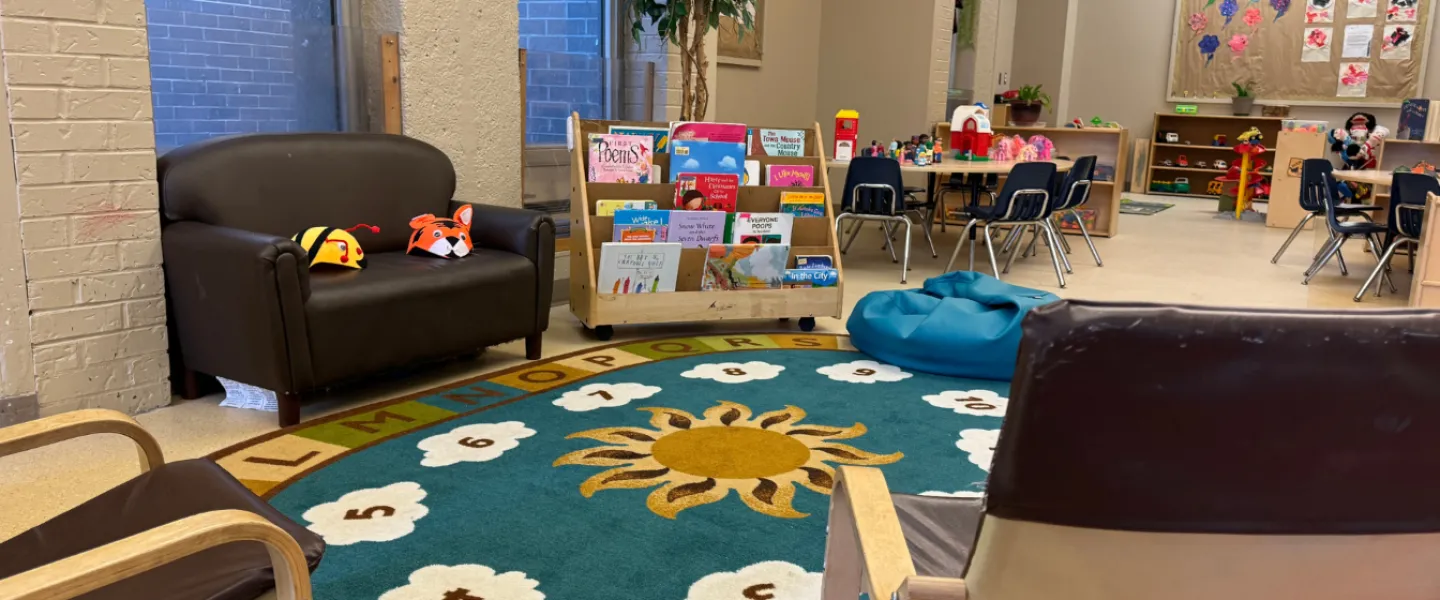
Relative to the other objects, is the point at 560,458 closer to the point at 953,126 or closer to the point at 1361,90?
the point at 953,126

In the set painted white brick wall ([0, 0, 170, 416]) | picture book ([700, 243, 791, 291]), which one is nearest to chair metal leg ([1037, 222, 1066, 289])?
picture book ([700, 243, 791, 291])

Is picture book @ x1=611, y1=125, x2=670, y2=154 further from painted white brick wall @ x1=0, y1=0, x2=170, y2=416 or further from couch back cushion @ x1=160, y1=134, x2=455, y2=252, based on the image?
painted white brick wall @ x1=0, y1=0, x2=170, y2=416

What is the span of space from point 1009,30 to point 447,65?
8743mm

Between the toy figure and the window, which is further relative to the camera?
the toy figure

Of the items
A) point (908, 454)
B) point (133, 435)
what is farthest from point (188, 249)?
point (908, 454)

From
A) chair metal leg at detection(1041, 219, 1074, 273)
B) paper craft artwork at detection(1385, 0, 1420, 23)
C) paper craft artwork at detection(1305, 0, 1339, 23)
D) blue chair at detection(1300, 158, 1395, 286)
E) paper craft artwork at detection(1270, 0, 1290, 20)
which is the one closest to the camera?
blue chair at detection(1300, 158, 1395, 286)

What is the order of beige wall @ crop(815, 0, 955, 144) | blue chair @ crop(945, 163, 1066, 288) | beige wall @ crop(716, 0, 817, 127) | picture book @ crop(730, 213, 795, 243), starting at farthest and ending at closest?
beige wall @ crop(815, 0, 955, 144), beige wall @ crop(716, 0, 817, 127), blue chair @ crop(945, 163, 1066, 288), picture book @ crop(730, 213, 795, 243)

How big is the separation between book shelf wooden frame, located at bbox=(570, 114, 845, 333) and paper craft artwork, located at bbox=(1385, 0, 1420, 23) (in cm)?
1012

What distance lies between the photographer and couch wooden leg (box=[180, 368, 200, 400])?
342 cm

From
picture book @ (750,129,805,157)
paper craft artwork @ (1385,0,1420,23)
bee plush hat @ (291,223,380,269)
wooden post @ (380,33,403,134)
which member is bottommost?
bee plush hat @ (291,223,380,269)

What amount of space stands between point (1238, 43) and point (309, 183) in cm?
1198

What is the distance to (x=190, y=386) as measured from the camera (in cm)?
344

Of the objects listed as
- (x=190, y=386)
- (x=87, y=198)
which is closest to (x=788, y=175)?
(x=190, y=386)

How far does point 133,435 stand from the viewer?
5.53 ft
